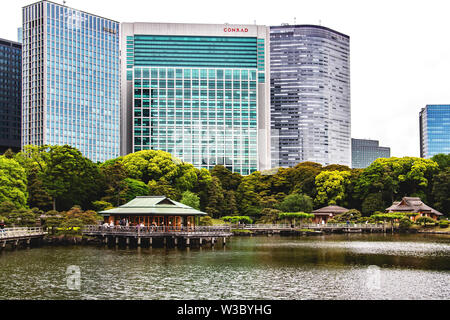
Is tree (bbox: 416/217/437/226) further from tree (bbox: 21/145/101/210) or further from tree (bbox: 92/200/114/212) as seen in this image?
tree (bbox: 21/145/101/210)

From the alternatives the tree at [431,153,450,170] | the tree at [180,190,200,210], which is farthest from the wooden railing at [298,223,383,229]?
the tree at [431,153,450,170]

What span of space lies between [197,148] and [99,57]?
4787 cm

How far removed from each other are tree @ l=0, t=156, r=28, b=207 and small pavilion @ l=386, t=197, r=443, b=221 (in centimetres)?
6790

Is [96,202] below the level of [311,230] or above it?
above

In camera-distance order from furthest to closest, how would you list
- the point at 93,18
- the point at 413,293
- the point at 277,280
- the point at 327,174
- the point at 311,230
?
the point at 93,18 → the point at 327,174 → the point at 311,230 → the point at 277,280 → the point at 413,293

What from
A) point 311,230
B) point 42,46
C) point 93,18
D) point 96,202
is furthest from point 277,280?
point 93,18

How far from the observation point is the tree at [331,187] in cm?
10756

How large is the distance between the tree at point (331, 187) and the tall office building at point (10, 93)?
11557cm

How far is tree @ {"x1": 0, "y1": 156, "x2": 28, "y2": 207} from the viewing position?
227 feet

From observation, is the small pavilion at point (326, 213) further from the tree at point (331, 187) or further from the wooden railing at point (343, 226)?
the wooden railing at point (343, 226)

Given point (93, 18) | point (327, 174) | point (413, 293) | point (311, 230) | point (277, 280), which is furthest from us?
point (93, 18)

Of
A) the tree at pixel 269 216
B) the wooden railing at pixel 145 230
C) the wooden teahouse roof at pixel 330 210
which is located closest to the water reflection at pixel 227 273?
the wooden railing at pixel 145 230

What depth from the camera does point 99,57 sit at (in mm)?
187625
